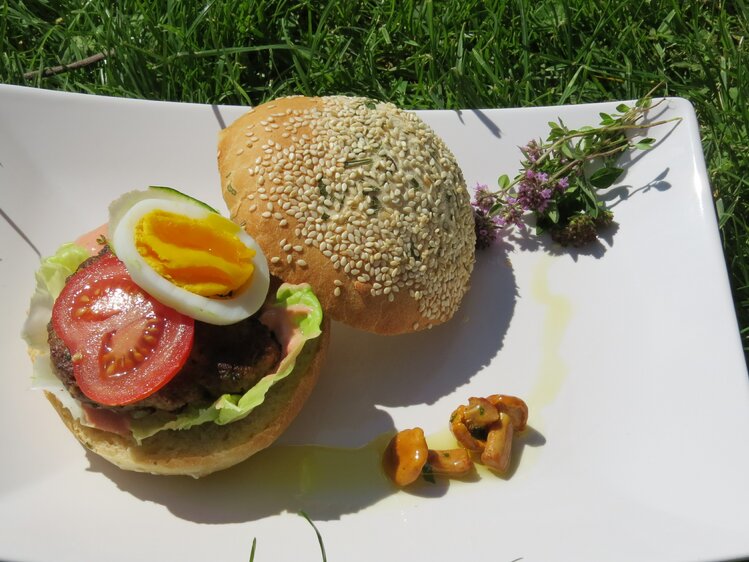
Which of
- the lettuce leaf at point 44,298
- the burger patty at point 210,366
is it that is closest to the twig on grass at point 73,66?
the lettuce leaf at point 44,298

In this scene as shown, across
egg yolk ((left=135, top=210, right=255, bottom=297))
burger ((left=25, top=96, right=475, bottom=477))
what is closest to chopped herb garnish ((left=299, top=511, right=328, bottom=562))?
burger ((left=25, top=96, right=475, bottom=477))

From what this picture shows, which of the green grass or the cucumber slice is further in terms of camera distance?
the green grass

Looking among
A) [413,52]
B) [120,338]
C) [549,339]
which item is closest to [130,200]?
[120,338]

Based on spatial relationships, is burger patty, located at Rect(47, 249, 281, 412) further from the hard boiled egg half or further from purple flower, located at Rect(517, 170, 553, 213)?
purple flower, located at Rect(517, 170, 553, 213)

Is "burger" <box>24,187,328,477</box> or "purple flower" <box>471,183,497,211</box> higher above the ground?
"burger" <box>24,187,328,477</box>

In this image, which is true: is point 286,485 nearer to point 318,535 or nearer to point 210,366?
point 318,535

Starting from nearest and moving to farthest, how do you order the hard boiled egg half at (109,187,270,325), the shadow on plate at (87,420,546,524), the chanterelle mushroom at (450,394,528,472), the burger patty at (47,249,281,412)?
1. the hard boiled egg half at (109,187,270,325)
2. the burger patty at (47,249,281,412)
3. the shadow on plate at (87,420,546,524)
4. the chanterelle mushroom at (450,394,528,472)

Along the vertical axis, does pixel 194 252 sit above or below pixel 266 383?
above
